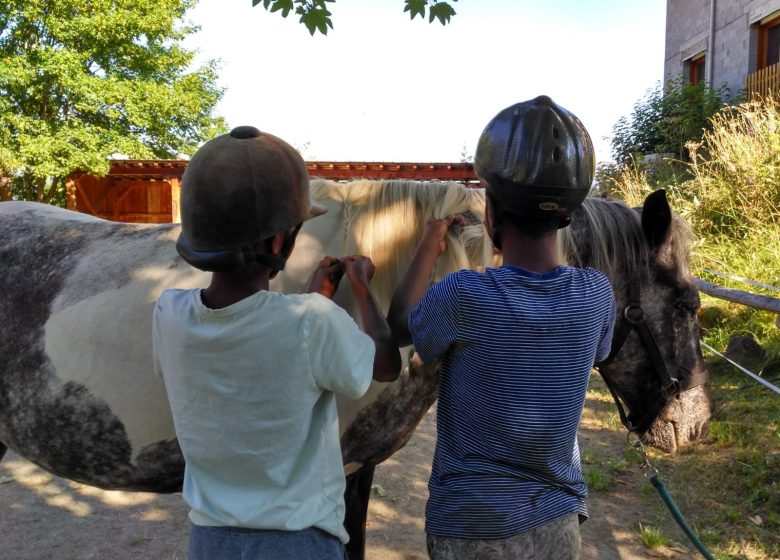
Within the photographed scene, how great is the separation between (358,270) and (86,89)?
645 inches

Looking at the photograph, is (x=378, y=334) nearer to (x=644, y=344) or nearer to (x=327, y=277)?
(x=327, y=277)

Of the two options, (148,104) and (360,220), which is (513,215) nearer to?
(360,220)

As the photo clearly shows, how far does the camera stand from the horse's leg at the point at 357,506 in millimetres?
2494

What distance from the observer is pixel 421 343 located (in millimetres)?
1380

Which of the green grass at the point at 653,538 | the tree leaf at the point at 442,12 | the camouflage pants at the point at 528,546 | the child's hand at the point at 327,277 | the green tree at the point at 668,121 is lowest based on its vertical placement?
the green grass at the point at 653,538

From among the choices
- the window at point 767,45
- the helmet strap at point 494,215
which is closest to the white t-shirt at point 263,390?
the helmet strap at point 494,215

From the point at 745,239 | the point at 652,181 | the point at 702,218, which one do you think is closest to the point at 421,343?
the point at 745,239

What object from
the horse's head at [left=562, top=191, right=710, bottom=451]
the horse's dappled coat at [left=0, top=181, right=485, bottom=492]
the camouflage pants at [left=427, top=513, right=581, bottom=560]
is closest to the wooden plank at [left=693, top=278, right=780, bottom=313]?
the horse's head at [left=562, top=191, right=710, bottom=451]

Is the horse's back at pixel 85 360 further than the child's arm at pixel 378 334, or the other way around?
the horse's back at pixel 85 360

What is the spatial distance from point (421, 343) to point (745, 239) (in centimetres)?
682

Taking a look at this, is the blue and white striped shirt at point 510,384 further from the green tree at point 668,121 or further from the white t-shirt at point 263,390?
the green tree at point 668,121

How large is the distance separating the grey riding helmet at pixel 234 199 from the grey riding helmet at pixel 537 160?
0.47m

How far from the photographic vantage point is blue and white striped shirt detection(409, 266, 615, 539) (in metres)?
1.31

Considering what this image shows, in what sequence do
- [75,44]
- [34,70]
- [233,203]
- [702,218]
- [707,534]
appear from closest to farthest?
[233,203], [707,534], [702,218], [34,70], [75,44]
